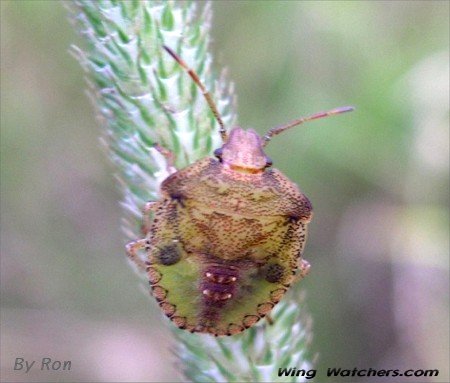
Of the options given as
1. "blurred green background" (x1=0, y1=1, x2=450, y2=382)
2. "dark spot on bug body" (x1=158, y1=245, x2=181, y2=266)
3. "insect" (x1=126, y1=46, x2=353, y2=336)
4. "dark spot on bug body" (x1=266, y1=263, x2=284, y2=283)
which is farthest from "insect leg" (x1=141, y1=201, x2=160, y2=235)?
"blurred green background" (x1=0, y1=1, x2=450, y2=382)

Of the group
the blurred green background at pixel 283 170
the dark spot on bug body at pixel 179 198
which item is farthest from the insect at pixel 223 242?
the blurred green background at pixel 283 170

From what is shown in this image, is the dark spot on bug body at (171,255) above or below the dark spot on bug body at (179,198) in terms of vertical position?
below

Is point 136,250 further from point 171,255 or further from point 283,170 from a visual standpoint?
point 283,170

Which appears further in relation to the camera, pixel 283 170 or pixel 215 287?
pixel 283 170

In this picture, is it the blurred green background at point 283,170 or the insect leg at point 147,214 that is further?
the blurred green background at point 283,170

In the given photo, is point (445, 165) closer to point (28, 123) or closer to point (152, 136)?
point (152, 136)

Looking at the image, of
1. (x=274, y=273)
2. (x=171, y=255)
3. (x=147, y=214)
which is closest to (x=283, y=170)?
(x=147, y=214)

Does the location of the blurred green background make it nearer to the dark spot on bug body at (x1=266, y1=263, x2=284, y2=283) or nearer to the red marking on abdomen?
the dark spot on bug body at (x1=266, y1=263, x2=284, y2=283)

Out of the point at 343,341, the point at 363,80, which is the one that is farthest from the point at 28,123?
the point at 343,341

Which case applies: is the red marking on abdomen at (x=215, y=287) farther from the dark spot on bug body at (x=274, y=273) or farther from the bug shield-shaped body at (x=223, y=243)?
the dark spot on bug body at (x=274, y=273)
